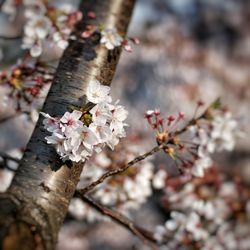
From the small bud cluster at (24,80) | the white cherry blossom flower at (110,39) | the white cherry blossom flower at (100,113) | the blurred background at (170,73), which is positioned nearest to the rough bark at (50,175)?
the white cherry blossom flower at (110,39)

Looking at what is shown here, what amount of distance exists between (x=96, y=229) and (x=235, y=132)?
13.0 ft

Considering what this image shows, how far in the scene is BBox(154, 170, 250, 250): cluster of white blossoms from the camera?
3449 millimetres

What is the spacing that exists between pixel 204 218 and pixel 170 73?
425 cm

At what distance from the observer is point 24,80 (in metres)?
2.71

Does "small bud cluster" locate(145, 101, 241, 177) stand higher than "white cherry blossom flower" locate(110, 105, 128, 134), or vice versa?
"small bud cluster" locate(145, 101, 241, 177)

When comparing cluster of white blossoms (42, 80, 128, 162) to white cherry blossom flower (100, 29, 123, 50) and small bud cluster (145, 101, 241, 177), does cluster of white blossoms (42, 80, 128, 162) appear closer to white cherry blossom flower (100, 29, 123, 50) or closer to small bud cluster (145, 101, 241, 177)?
small bud cluster (145, 101, 241, 177)

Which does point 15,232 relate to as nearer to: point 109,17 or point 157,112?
point 157,112

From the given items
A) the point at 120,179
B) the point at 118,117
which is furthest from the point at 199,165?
the point at 118,117

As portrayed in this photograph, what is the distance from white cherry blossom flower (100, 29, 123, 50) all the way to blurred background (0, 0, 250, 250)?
282cm

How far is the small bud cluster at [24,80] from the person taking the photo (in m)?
2.66

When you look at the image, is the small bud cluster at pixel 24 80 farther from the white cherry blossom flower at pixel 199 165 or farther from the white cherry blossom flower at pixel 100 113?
the white cherry blossom flower at pixel 199 165

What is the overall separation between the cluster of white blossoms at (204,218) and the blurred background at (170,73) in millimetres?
1002

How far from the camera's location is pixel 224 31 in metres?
10.6

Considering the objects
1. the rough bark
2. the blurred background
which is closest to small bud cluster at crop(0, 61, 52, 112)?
the rough bark
